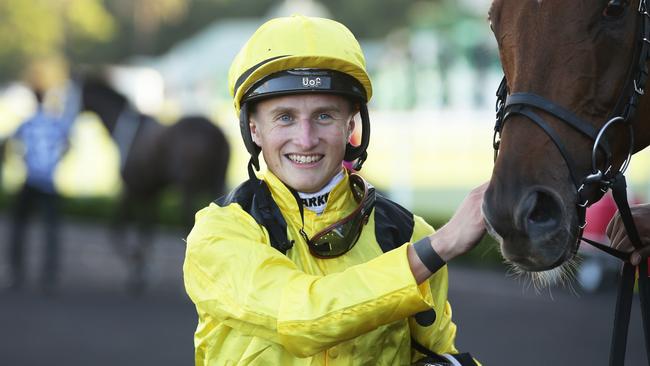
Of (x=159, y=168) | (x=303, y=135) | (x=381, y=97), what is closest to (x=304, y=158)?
(x=303, y=135)

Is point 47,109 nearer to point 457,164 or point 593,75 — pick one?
point 593,75

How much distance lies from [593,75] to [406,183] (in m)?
11.8

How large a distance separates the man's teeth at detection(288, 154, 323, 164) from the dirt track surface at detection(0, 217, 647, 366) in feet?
14.2

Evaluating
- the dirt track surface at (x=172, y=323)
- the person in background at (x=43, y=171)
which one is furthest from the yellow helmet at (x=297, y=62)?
the person in background at (x=43, y=171)

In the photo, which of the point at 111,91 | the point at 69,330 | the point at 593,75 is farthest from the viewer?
the point at 111,91

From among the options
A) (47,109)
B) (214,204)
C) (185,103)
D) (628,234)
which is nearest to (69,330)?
A: (47,109)

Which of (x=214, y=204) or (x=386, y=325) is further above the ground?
(x=214, y=204)

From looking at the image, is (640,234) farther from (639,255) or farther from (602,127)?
(602,127)

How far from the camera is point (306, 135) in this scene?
8.14ft

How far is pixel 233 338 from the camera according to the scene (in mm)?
2439

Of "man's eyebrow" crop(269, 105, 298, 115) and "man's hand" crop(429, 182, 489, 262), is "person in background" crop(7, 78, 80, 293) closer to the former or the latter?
"man's eyebrow" crop(269, 105, 298, 115)

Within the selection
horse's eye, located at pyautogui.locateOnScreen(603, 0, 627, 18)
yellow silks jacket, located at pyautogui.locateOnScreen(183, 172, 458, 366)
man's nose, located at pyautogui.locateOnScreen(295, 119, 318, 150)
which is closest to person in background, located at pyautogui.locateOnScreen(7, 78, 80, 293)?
yellow silks jacket, located at pyautogui.locateOnScreen(183, 172, 458, 366)

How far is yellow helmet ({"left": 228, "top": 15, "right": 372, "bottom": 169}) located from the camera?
2.47m

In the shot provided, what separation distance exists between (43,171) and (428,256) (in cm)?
774
